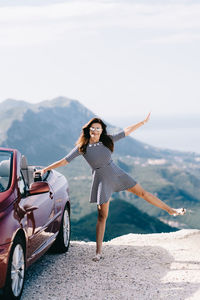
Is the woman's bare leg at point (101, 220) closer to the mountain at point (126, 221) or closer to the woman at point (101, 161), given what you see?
the woman at point (101, 161)

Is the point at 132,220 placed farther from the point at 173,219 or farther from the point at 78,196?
the point at 78,196

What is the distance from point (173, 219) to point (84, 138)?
476 feet

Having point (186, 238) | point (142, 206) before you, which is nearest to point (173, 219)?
point (142, 206)

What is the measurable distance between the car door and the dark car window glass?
149mm

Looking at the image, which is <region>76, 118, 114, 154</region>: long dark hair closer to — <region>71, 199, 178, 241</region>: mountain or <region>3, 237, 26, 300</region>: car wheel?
<region>3, 237, 26, 300</region>: car wheel

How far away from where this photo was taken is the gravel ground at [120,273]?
5508 mm

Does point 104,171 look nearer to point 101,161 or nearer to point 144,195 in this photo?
point 101,161

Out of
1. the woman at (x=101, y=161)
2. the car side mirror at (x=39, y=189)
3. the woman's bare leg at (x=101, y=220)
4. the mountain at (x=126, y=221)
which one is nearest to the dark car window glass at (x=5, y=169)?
the car side mirror at (x=39, y=189)

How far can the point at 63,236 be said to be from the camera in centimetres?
722

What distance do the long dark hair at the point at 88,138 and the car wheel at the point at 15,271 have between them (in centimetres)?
180

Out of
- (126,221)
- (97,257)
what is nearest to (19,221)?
(97,257)

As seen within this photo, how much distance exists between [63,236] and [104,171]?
4.58ft

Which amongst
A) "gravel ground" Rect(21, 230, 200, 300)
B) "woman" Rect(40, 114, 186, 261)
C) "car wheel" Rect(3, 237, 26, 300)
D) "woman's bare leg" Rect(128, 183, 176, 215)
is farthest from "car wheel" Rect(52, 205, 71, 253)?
"car wheel" Rect(3, 237, 26, 300)

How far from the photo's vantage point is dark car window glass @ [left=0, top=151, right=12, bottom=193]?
5008 millimetres
